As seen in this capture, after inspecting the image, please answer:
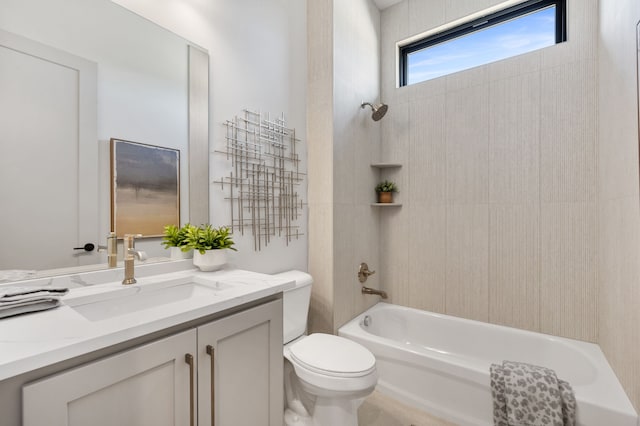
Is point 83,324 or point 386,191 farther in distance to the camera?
point 386,191

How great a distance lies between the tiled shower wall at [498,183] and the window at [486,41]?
0.37ft

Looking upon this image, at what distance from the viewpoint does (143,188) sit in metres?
1.30

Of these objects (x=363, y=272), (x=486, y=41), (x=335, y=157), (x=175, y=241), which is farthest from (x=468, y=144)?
(x=175, y=241)

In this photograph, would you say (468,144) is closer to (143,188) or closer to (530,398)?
(530,398)

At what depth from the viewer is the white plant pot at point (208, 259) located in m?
1.38

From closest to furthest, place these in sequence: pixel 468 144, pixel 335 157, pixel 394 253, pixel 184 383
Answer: pixel 184 383 → pixel 335 157 → pixel 468 144 → pixel 394 253

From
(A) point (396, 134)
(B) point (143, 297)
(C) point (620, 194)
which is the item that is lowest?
(B) point (143, 297)

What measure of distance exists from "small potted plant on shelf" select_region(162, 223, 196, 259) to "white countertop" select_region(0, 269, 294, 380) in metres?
0.24

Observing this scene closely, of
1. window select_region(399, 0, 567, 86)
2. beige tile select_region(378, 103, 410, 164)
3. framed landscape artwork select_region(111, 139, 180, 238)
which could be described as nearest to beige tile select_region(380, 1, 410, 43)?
window select_region(399, 0, 567, 86)

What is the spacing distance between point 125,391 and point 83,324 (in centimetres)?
20

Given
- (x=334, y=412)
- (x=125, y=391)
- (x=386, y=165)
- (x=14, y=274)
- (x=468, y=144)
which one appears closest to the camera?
(x=125, y=391)

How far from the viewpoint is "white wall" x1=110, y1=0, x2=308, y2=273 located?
1.50 metres

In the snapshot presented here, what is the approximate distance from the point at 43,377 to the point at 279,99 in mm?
1786

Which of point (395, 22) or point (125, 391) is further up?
point (395, 22)
